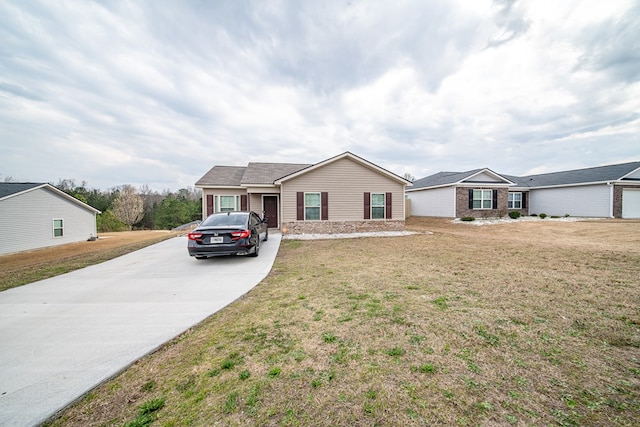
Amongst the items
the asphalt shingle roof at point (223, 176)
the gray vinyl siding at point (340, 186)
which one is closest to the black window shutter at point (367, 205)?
the gray vinyl siding at point (340, 186)

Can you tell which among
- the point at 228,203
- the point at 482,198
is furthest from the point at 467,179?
the point at 228,203

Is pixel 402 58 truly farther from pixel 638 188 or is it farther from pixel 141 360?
pixel 638 188

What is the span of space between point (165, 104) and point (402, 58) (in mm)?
13794

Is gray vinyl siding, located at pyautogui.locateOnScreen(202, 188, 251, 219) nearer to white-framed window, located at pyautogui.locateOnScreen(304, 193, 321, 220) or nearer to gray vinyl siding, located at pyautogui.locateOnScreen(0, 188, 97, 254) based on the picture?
white-framed window, located at pyautogui.locateOnScreen(304, 193, 321, 220)

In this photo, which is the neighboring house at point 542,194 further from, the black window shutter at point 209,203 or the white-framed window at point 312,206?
the black window shutter at point 209,203

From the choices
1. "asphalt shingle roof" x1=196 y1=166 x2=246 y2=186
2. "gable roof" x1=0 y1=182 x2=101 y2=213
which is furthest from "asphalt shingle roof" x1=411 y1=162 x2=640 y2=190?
"gable roof" x1=0 y1=182 x2=101 y2=213

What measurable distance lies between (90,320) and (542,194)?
32.8m

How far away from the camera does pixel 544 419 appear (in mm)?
1648

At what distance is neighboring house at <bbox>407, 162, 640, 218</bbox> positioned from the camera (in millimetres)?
19266

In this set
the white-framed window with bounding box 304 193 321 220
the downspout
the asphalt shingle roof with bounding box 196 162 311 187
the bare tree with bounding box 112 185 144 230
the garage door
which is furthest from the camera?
the bare tree with bounding box 112 185 144 230

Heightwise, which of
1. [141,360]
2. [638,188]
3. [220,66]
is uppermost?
[220,66]

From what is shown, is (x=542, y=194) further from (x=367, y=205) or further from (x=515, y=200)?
(x=367, y=205)

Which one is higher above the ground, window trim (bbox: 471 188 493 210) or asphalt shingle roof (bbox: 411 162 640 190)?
asphalt shingle roof (bbox: 411 162 640 190)

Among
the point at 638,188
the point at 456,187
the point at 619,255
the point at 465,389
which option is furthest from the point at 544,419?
the point at 638,188
